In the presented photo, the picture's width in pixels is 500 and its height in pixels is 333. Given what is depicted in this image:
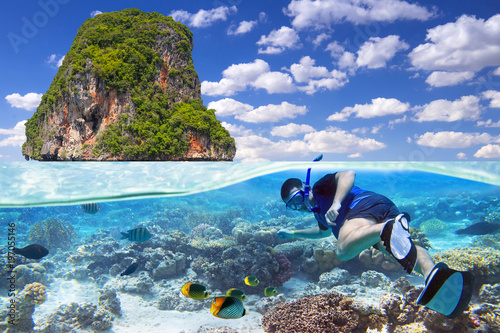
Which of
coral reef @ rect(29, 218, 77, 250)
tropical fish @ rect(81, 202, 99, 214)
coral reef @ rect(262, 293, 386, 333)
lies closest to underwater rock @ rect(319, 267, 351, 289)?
coral reef @ rect(262, 293, 386, 333)

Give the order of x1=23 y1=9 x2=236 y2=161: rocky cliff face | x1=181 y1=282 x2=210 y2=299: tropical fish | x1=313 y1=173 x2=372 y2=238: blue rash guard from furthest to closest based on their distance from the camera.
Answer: x1=23 y1=9 x2=236 y2=161: rocky cliff face < x1=181 y1=282 x2=210 y2=299: tropical fish < x1=313 y1=173 x2=372 y2=238: blue rash guard

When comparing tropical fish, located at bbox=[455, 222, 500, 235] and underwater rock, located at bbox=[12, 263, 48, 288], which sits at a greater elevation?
tropical fish, located at bbox=[455, 222, 500, 235]

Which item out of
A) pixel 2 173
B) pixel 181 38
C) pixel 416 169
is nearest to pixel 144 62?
pixel 181 38

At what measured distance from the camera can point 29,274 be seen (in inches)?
369

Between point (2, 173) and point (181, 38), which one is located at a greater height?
point (181, 38)

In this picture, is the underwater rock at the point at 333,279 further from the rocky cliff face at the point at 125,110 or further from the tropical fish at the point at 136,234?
the rocky cliff face at the point at 125,110

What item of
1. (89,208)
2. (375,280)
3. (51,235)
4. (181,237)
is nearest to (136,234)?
(89,208)

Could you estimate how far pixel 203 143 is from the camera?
137 ft

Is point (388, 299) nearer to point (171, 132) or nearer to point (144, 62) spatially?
point (171, 132)

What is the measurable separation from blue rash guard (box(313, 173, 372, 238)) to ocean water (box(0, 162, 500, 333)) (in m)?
4.72

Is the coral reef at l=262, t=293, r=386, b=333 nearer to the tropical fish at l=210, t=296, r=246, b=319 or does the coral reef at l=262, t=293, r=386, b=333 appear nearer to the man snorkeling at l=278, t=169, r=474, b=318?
the tropical fish at l=210, t=296, r=246, b=319

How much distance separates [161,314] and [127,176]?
248 inches

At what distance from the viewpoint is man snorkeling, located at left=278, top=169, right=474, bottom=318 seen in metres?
2.70

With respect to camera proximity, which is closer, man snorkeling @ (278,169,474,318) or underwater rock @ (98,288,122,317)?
man snorkeling @ (278,169,474,318)
